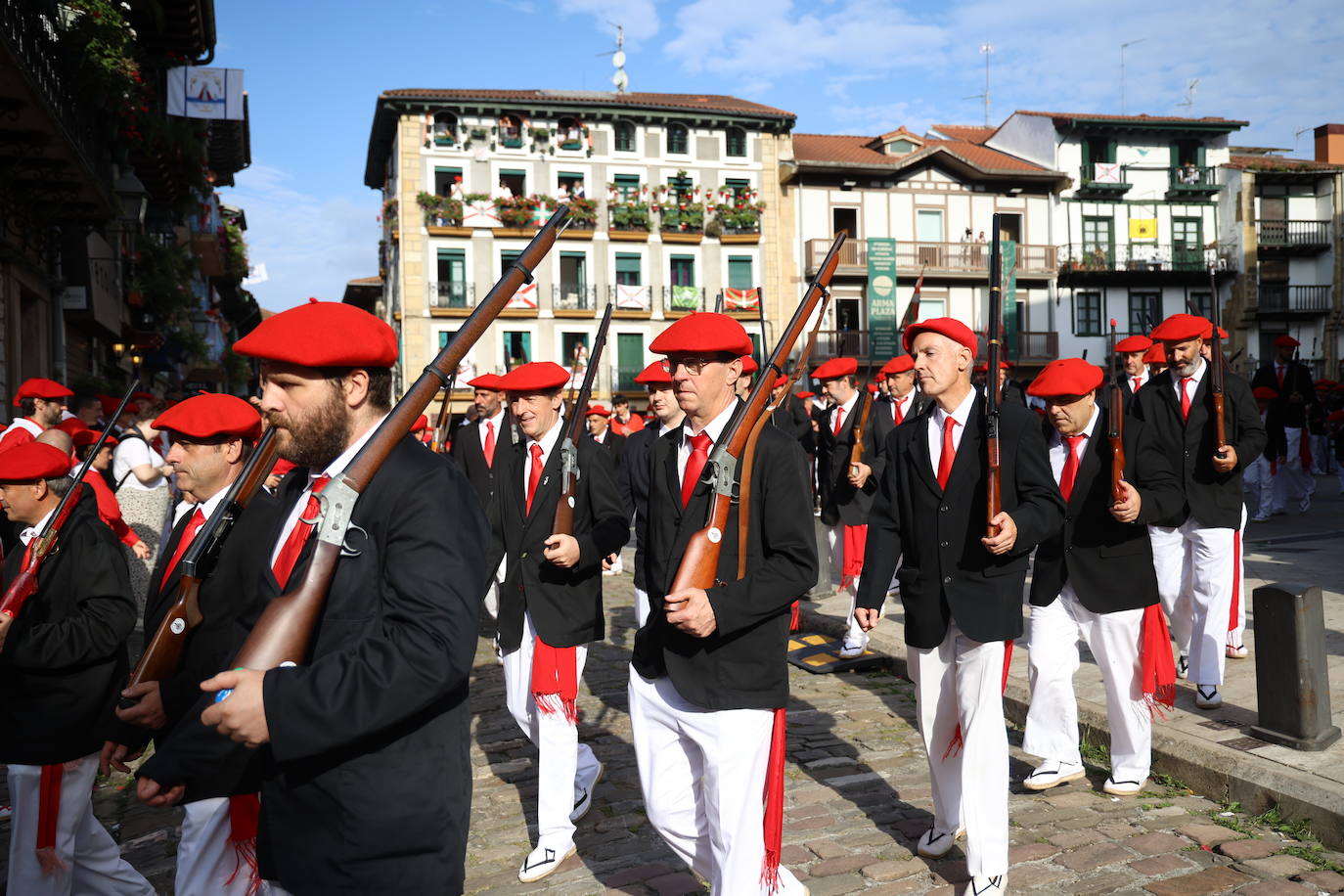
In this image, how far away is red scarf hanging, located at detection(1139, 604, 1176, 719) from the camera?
5.58 m

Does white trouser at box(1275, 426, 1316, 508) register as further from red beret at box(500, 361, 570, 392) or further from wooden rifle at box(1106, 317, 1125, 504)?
red beret at box(500, 361, 570, 392)

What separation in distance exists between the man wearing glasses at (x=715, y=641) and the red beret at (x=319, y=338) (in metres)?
1.28

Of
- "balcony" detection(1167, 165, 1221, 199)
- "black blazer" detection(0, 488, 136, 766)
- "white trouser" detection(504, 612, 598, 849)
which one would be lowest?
"white trouser" detection(504, 612, 598, 849)

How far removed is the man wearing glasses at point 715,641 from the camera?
3.77 metres

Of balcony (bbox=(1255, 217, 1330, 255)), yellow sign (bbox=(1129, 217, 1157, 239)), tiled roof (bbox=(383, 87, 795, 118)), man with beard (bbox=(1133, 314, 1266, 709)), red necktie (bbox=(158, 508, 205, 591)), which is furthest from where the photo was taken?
balcony (bbox=(1255, 217, 1330, 255))

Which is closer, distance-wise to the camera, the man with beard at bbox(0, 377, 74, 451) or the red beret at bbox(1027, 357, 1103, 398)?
the red beret at bbox(1027, 357, 1103, 398)

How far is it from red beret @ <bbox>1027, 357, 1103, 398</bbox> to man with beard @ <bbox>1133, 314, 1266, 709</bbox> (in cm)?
123

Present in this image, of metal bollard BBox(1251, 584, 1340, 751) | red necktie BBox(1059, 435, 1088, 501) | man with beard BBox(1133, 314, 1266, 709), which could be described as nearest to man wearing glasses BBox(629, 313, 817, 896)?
red necktie BBox(1059, 435, 1088, 501)

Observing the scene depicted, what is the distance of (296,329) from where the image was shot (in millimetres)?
2475

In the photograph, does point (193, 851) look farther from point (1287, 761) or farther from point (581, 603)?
point (1287, 761)

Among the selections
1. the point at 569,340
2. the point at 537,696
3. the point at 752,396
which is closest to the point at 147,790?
the point at 752,396

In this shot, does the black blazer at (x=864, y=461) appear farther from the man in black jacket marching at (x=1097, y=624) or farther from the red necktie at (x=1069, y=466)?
the man in black jacket marching at (x=1097, y=624)

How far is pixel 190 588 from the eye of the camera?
10.4 ft

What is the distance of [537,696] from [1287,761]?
12.1 feet
